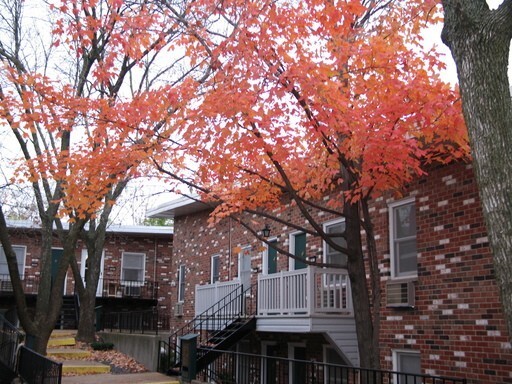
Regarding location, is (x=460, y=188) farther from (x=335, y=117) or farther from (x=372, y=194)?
(x=335, y=117)

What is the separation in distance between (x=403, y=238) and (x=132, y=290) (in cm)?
1982

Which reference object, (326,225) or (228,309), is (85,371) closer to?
(228,309)

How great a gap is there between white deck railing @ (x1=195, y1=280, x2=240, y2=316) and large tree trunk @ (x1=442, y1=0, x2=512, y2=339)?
41.6 feet

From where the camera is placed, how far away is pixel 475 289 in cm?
1052

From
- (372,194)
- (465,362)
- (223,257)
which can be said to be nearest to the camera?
(372,194)

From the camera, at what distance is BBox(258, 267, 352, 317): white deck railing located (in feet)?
42.1

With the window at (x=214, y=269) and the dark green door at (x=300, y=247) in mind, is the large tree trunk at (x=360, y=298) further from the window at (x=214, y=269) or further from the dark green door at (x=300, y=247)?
the window at (x=214, y=269)

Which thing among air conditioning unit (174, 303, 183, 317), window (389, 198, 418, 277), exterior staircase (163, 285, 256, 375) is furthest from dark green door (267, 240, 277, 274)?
air conditioning unit (174, 303, 183, 317)

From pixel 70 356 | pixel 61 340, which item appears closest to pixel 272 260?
pixel 70 356

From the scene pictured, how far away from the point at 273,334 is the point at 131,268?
15.7 metres

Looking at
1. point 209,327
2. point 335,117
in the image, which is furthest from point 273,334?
point 335,117

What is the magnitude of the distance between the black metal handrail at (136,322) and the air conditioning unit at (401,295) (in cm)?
1383

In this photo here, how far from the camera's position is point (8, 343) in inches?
555

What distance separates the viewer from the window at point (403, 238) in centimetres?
1227
